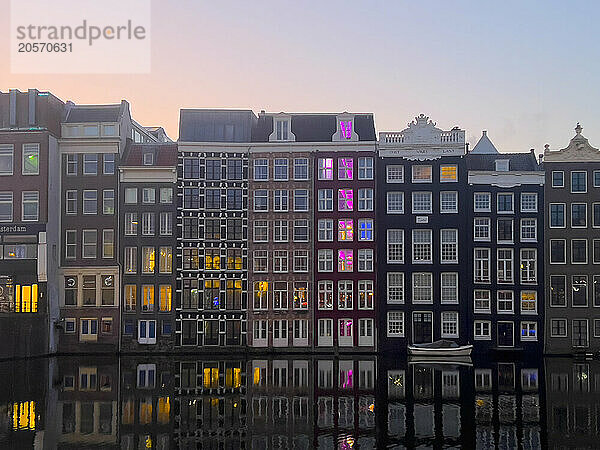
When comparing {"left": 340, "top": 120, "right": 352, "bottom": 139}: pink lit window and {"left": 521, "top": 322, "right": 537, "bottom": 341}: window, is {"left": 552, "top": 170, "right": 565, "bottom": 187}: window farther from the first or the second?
{"left": 340, "top": 120, "right": 352, "bottom": 139}: pink lit window

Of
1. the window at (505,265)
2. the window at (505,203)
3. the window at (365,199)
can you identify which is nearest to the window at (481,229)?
the window at (505,203)

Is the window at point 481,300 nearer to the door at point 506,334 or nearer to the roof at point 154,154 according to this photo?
the door at point 506,334

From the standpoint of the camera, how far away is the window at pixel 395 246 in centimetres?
8131

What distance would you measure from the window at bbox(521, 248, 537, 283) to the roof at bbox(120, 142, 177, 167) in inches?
1426

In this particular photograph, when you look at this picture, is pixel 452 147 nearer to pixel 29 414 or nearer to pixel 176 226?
pixel 176 226

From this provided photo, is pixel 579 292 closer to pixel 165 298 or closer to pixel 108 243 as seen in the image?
pixel 165 298

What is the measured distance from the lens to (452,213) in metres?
81.1

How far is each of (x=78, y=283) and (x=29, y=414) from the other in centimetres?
3464

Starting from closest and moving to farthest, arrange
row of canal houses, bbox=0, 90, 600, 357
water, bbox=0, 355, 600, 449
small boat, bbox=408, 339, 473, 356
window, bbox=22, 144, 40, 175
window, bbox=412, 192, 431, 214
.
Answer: water, bbox=0, 355, 600, 449, small boat, bbox=408, 339, 473, 356, window, bbox=22, 144, 40, 175, row of canal houses, bbox=0, 90, 600, 357, window, bbox=412, 192, 431, 214

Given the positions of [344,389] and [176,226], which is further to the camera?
[176,226]

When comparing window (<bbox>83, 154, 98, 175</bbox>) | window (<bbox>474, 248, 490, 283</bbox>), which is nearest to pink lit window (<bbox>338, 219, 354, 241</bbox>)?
window (<bbox>474, 248, 490, 283</bbox>)

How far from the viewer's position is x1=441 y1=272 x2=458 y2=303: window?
80750 millimetres

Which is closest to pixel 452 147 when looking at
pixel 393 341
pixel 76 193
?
pixel 393 341

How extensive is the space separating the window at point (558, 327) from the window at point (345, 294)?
19.8 metres
